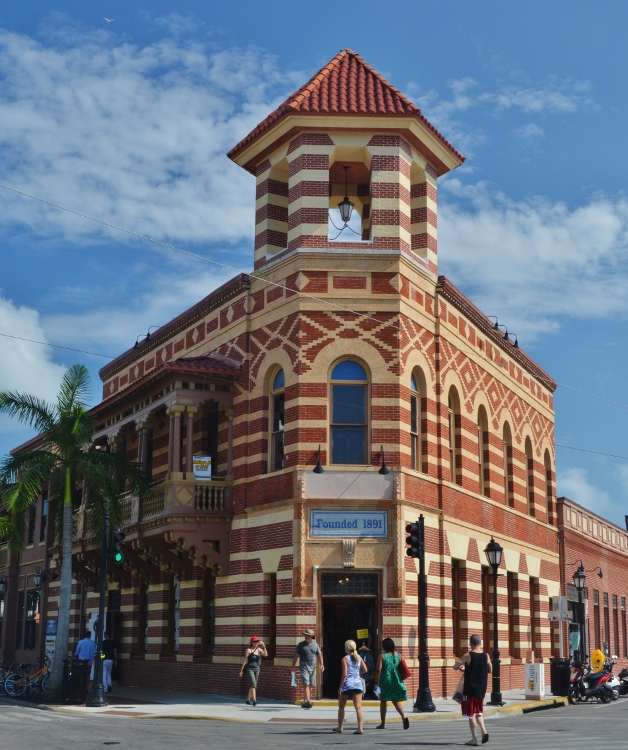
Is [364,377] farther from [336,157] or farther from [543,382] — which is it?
[543,382]

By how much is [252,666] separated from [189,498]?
15.5ft

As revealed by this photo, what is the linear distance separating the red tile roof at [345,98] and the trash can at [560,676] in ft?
44.1

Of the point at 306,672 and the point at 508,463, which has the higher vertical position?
the point at 508,463

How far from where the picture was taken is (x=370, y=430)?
79.8 ft

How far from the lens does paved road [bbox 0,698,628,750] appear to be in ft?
49.8

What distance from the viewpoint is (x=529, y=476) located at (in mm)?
35219

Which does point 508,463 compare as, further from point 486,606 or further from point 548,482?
point 486,606

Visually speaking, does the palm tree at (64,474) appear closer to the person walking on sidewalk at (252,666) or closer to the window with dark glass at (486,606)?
the person walking on sidewalk at (252,666)

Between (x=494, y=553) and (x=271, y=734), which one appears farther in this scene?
(x=494, y=553)

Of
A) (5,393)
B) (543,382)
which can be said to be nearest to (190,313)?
(5,393)

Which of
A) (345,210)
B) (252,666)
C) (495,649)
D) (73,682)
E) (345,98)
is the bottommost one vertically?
(73,682)

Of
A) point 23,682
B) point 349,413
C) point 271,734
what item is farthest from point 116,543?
point 271,734

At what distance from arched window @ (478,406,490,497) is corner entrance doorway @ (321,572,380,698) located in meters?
7.43

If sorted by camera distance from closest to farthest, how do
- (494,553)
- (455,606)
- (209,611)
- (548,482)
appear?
(494,553) < (455,606) < (209,611) < (548,482)
